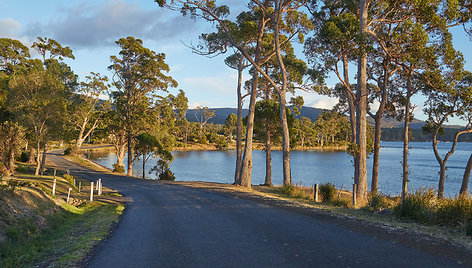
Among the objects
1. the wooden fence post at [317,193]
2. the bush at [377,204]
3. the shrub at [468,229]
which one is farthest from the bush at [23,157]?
the shrub at [468,229]

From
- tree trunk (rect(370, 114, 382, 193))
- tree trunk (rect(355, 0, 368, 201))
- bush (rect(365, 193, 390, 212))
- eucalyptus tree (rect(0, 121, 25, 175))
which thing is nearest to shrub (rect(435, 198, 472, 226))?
bush (rect(365, 193, 390, 212))

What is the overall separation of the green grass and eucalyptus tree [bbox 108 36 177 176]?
93.2 feet

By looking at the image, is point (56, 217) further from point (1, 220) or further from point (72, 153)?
point (72, 153)

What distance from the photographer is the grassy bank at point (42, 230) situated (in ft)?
22.1

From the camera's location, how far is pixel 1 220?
8.86m

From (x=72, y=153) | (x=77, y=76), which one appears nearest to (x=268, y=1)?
(x=77, y=76)

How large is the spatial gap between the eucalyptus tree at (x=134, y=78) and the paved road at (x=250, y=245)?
30313 millimetres

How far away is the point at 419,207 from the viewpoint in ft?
30.6

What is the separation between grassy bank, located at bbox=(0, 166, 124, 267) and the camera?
673 centimetres

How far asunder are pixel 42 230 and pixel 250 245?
6.72 metres

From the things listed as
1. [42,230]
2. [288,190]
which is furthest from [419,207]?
[42,230]

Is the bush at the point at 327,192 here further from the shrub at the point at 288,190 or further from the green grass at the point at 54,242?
the green grass at the point at 54,242

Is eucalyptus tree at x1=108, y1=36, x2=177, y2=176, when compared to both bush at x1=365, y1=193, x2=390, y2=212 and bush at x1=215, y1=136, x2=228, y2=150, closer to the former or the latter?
bush at x1=365, y1=193, x2=390, y2=212

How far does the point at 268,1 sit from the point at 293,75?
5930mm
